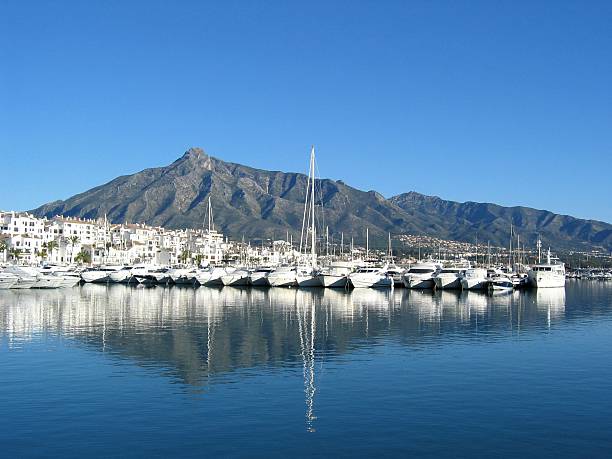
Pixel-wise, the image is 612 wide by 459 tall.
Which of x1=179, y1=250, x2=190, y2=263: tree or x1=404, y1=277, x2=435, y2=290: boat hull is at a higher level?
x1=179, y1=250, x2=190, y2=263: tree

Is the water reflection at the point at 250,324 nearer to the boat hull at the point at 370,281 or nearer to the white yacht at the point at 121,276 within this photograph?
the boat hull at the point at 370,281

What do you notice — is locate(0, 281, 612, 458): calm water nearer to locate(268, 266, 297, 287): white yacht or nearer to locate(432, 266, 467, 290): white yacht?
locate(432, 266, 467, 290): white yacht

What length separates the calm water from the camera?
762 inches

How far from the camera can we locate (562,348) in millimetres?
38000

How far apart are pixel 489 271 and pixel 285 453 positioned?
97.3m

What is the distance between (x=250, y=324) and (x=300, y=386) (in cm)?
2114

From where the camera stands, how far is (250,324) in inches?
1854

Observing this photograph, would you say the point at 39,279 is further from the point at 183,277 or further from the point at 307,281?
the point at 307,281

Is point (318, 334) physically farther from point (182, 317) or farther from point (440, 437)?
point (440, 437)

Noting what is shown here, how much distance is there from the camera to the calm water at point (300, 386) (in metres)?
19.4

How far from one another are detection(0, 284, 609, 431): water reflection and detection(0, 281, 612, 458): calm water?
0.23 meters

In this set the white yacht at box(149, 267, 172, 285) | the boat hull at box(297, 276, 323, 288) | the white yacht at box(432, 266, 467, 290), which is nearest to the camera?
the white yacht at box(432, 266, 467, 290)

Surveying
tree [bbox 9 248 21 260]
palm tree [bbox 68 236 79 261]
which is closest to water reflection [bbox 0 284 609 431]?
tree [bbox 9 248 21 260]

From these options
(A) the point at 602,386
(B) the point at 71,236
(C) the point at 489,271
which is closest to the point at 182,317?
(A) the point at 602,386
